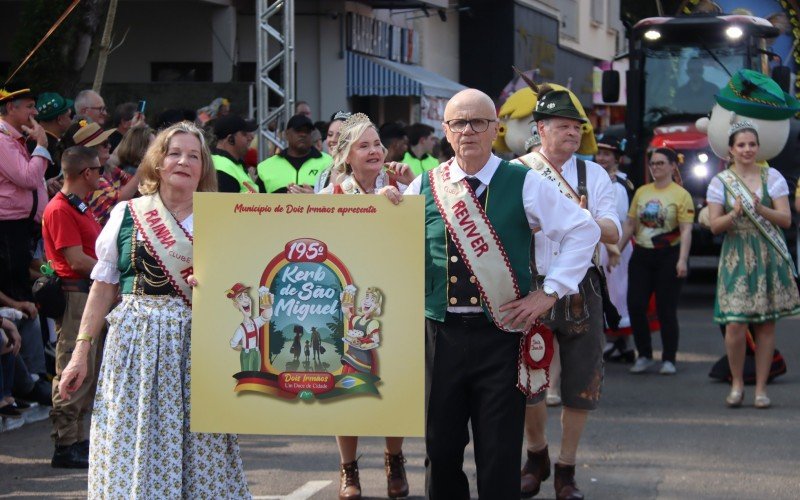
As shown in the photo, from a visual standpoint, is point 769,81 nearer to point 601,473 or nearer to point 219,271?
point 601,473

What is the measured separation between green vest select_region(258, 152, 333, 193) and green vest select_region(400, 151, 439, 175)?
2.30 meters

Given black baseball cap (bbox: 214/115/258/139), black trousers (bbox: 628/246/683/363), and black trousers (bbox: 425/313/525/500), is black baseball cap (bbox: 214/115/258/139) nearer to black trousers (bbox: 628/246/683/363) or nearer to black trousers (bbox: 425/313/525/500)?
black trousers (bbox: 628/246/683/363)

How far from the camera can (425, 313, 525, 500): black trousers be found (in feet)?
17.4

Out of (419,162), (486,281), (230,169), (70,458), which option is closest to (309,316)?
(486,281)

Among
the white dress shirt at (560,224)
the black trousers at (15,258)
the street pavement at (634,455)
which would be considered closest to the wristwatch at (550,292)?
the white dress shirt at (560,224)

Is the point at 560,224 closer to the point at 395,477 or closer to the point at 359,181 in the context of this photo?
the point at 359,181

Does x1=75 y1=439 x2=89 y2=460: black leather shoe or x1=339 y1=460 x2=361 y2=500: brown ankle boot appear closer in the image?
x1=339 y1=460 x2=361 y2=500: brown ankle boot

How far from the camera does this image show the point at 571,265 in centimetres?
527

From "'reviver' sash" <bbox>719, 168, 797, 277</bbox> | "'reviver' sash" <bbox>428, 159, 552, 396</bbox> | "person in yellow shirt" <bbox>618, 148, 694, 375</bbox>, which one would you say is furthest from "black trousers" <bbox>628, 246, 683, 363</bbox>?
"'reviver' sash" <bbox>428, 159, 552, 396</bbox>

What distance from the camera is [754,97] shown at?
11.2 m

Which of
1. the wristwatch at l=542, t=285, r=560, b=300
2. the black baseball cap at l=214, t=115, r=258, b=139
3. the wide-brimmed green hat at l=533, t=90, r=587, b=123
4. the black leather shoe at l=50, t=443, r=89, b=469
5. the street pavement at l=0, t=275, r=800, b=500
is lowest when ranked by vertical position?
the street pavement at l=0, t=275, r=800, b=500

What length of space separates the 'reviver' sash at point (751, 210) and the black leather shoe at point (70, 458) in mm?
4709

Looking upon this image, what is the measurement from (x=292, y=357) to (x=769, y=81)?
291 inches

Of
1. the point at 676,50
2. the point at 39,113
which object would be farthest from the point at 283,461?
the point at 676,50
